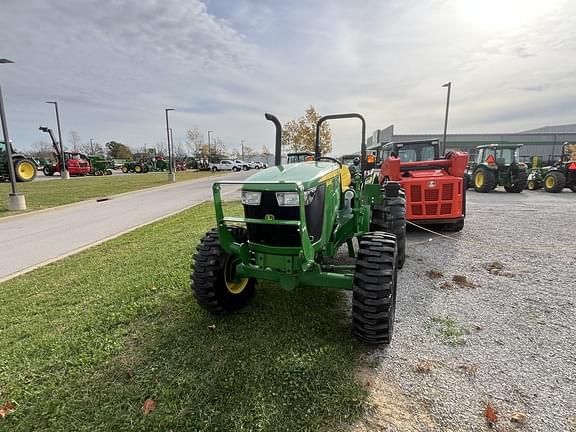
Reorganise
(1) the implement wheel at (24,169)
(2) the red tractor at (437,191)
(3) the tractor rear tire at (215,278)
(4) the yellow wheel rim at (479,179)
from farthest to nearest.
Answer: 1. (1) the implement wheel at (24,169)
2. (4) the yellow wheel rim at (479,179)
3. (2) the red tractor at (437,191)
4. (3) the tractor rear tire at (215,278)

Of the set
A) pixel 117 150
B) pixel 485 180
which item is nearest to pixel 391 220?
pixel 485 180

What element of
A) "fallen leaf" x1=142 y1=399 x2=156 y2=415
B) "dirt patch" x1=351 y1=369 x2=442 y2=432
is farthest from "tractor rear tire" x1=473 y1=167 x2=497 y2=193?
"fallen leaf" x1=142 y1=399 x2=156 y2=415

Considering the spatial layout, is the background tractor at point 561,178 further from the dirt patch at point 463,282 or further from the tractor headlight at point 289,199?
the tractor headlight at point 289,199

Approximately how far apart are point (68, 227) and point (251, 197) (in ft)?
23.5

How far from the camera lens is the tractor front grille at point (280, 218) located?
8.25 ft

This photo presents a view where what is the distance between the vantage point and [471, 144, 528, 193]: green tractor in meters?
12.9

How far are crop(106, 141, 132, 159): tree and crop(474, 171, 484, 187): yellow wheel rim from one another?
2668 inches

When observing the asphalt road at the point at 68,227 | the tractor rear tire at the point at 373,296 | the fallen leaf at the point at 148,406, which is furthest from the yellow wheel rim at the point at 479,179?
the fallen leaf at the point at 148,406

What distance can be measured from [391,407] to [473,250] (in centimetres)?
394

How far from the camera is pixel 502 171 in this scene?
13.3 metres

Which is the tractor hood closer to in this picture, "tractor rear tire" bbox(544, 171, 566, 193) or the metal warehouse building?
"tractor rear tire" bbox(544, 171, 566, 193)

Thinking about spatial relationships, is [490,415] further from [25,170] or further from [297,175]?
[25,170]

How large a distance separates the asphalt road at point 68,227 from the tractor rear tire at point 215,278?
142 inches

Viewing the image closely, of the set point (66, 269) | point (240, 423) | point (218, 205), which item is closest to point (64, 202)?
point (66, 269)
